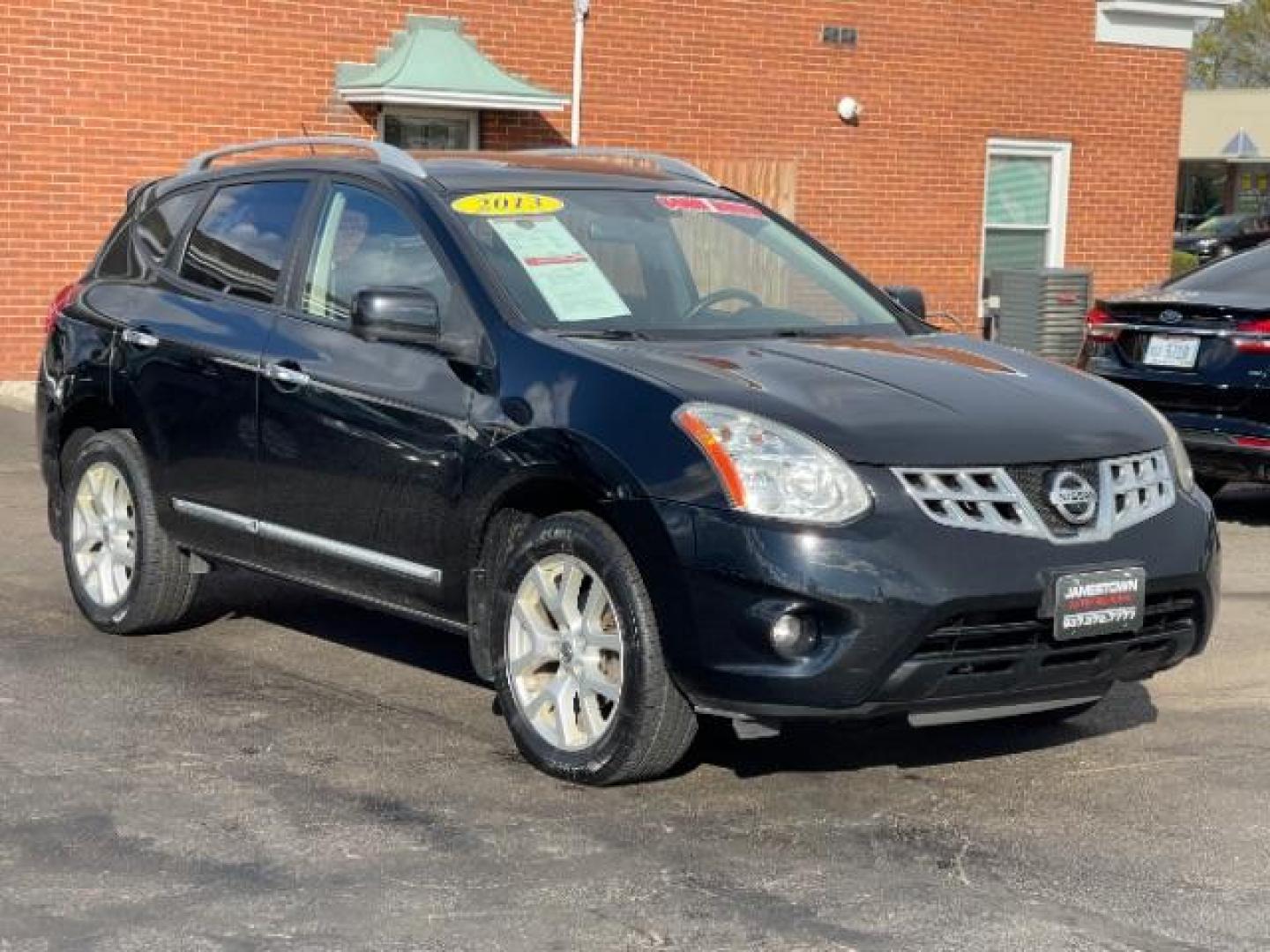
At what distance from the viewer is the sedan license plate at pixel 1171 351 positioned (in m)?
10.8

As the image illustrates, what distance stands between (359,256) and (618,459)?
1.60 m

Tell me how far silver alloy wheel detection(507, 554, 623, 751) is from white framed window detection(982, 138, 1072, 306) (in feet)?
49.8

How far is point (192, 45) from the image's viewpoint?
53.4ft

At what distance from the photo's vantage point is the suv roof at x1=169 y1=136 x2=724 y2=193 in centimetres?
700

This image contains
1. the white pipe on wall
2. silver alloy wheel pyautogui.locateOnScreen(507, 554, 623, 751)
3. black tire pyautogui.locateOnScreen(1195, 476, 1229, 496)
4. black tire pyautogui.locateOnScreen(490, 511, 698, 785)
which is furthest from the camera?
the white pipe on wall

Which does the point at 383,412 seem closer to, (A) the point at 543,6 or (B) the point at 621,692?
(B) the point at 621,692

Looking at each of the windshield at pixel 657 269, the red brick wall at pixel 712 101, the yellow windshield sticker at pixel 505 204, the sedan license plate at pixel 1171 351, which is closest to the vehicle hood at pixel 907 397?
the windshield at pixel 657 269

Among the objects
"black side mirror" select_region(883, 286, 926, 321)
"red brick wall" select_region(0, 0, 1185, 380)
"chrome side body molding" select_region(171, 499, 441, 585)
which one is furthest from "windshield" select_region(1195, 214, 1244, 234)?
"chrome side body molding" select_region(171, 499, 441, 585)

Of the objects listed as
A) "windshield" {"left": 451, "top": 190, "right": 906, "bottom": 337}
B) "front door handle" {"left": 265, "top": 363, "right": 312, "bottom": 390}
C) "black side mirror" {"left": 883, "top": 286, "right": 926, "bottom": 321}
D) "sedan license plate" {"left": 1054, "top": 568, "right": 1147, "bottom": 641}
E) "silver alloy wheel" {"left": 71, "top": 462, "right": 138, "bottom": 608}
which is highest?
"windshield" {"left": 451, "top": 190, "right": 906, "bottom": 337}

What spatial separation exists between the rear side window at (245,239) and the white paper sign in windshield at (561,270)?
0.93 meters

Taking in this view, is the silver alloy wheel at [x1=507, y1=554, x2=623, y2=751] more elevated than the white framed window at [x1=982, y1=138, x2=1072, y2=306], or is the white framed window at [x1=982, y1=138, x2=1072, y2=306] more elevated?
the white framed window at [x1=982, y1=138, x2=1072, y2=306]

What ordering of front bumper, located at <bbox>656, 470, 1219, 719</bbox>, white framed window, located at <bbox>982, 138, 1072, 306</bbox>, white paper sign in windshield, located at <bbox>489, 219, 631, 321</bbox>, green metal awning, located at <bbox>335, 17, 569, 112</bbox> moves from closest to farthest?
front bumper, located at <bbox>656, 470, 1219, 719</bbox> < white paper sign in windshield, located at <bbox>489, 219, 631, 321</bbox> < green metal awning, located at <bbox>335, 17, 569, 112</bbox> < white framed window, located at <bbox>982, 138, 1072, 306</bbox>

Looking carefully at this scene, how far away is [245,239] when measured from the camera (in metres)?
7.52

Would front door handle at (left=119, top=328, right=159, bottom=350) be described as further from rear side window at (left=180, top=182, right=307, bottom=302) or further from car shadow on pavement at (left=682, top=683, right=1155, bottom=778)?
car shadow on pavement at (left=682, top=683, right=1155, bottom=778)
